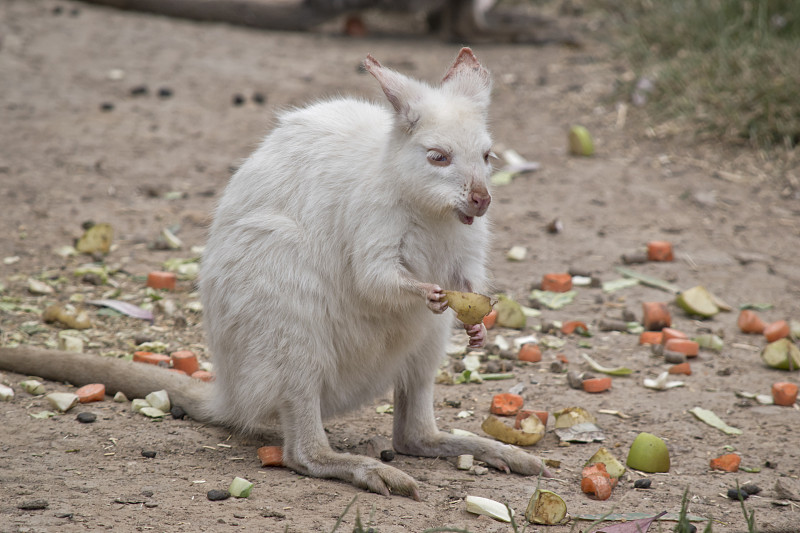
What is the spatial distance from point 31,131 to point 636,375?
4.44m

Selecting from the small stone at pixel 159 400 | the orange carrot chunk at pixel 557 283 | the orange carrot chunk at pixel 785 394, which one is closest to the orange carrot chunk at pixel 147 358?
the small stone at pixel 159 400

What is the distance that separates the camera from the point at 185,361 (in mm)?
3676

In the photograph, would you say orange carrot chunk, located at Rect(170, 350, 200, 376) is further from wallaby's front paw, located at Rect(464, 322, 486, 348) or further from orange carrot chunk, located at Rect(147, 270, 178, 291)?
wallaby's front paw, located at Rect(464, 322, 486, 348)

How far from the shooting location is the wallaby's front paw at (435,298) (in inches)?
108

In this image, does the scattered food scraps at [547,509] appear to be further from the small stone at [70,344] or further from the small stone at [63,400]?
the small stone at [70,344]

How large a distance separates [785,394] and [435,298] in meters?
1.74

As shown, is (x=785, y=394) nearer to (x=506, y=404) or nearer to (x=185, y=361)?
(x=506, y=404)

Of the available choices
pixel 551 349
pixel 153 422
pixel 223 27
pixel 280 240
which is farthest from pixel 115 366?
pixel 223 27

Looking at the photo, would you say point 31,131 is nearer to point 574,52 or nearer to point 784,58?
point 574,52

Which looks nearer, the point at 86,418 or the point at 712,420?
the point at 86,418

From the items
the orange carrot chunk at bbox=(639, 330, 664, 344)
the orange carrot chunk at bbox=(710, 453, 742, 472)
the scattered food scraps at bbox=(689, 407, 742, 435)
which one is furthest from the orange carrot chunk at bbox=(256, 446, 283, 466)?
the orange carrot chunk at bbox=(639, 330, 664, 344)

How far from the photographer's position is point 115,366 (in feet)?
11.2

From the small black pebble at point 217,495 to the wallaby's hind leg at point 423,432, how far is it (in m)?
0.77

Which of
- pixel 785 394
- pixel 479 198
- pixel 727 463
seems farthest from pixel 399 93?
pixel 785 394
